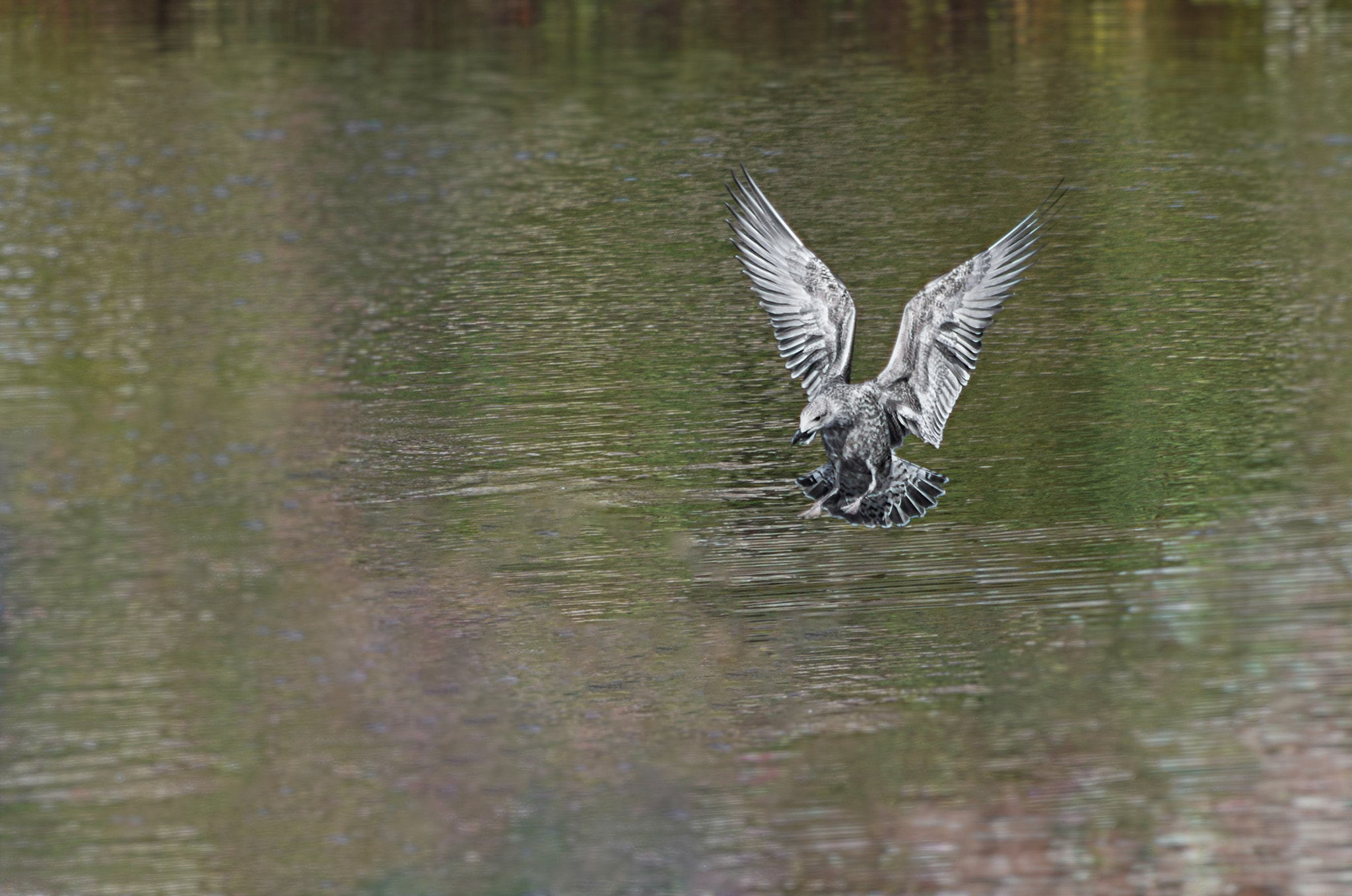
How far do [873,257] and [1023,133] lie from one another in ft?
5.20

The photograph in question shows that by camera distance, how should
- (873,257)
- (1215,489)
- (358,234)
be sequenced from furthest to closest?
(358,234)
(873,257)
(1215,489)

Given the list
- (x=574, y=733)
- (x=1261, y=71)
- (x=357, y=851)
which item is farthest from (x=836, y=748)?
(x=1261, y=71)

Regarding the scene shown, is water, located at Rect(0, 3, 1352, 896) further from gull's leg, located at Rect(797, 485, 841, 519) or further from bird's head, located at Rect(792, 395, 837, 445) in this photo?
bird's head, located at Rect(792, 395, 837, 445)

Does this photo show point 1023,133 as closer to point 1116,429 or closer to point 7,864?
point 1116,429

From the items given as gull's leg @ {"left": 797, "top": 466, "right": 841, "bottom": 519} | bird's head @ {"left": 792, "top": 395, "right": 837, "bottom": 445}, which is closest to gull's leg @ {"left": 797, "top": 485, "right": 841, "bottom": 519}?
gull's leg @ {"left": 797, "top": 466, "right": 841, "bottom": 519}

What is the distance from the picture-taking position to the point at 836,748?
12.6 ft

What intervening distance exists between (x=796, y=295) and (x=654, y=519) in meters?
0.99

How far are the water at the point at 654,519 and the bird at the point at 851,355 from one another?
54 cm

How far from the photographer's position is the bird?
3666mm

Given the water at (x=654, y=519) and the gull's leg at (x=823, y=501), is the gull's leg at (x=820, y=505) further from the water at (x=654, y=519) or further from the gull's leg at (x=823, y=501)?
the water at (x=654, y=519)

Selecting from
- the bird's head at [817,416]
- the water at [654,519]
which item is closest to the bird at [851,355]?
the bird's head at [817,416]

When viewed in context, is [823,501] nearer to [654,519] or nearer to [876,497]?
[876,497]

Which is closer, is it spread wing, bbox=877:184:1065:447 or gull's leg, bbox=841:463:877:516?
gull's leg, bbox=841:463:877:516

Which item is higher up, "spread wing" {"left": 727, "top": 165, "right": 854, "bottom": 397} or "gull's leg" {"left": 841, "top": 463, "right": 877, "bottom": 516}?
"spread wing" {"left": 727, "top": 165, "right": 854, "bottom": 397}
